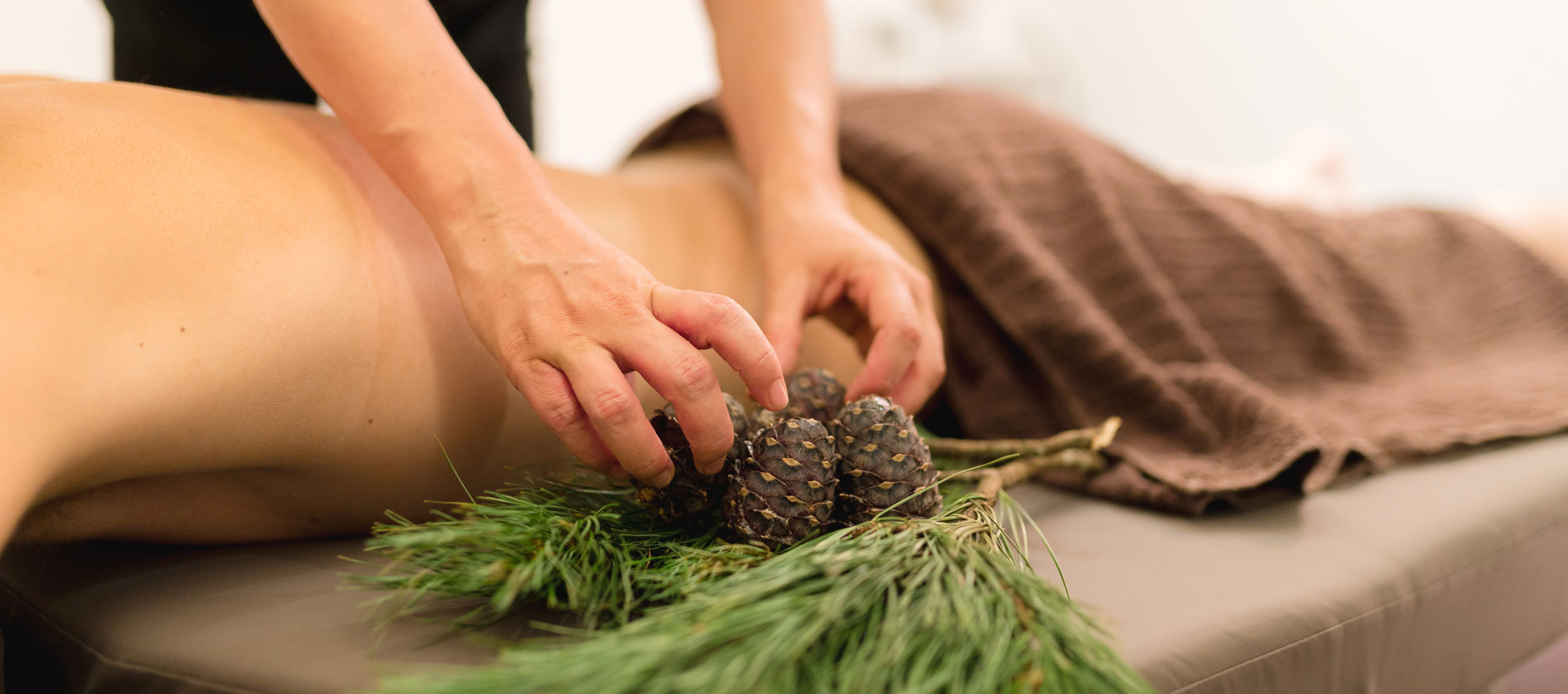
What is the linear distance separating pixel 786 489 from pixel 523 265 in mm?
161

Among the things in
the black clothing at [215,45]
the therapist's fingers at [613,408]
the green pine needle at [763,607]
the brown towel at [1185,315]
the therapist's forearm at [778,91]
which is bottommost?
the brown towel at [1185,315]

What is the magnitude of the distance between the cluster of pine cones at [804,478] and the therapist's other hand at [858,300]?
4.4 inches

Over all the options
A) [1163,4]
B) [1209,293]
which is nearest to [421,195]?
[1209,293]

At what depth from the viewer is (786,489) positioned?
397 millimetres

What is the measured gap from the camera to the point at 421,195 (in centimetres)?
47

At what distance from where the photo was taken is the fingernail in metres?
0.43

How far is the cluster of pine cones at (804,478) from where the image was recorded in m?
0.40

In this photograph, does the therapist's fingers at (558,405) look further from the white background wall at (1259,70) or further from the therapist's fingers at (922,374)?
the white background wall at (1259,70)

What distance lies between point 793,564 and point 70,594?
0.37 m

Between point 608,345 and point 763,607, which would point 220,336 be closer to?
point 608,345

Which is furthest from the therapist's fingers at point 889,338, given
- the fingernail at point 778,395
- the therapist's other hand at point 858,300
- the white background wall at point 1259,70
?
the white background wall at point 1259,70

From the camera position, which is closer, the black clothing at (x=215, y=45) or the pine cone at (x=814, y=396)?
the pine cone at (x=814, y=396)

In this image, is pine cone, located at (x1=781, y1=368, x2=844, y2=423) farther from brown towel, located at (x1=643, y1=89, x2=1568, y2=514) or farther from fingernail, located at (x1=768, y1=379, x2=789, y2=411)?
brown towel, located at (x1=643, y1=89, x2=1568, y2=514)

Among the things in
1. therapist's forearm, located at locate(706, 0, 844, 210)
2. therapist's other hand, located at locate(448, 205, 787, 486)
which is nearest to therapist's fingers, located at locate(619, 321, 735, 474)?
therapist's other hand, located at locate(448, 205, 787, 486)
